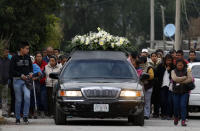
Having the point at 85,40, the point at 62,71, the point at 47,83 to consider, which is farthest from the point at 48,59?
the point at 62,71

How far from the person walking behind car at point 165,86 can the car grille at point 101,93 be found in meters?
4.26

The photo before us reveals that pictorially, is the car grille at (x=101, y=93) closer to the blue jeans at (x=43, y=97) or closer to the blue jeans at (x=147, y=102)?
the blue jeans at (x=147, y=102)

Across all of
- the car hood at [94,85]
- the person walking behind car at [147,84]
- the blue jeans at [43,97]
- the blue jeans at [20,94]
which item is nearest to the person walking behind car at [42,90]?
the blue jeans at [43,97]

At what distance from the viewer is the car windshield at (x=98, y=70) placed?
17.9m

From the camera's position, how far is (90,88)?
16922mm

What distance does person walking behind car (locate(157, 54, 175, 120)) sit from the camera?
2125 centimetres

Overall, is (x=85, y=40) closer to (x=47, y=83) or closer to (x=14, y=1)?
(x=47, y=83)

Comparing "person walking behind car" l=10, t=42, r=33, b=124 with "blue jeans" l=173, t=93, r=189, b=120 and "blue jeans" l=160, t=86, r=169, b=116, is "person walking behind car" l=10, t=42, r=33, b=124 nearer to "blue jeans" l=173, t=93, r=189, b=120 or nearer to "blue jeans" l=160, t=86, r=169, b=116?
"blue jeans" l=173, t=93, r=189, b=120

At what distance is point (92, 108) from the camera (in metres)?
16.9

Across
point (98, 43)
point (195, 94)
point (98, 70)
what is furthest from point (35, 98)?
point (195, 94)

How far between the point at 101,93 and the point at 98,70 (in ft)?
3.97

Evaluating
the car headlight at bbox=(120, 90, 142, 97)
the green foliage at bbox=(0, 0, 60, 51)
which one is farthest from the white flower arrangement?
the green foliage at bbox=(0, 0, 60, 51)

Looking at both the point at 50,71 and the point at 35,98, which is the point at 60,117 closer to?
the point at 35,98

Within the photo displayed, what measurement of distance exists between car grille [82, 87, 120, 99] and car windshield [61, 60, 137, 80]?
0.86 metres
